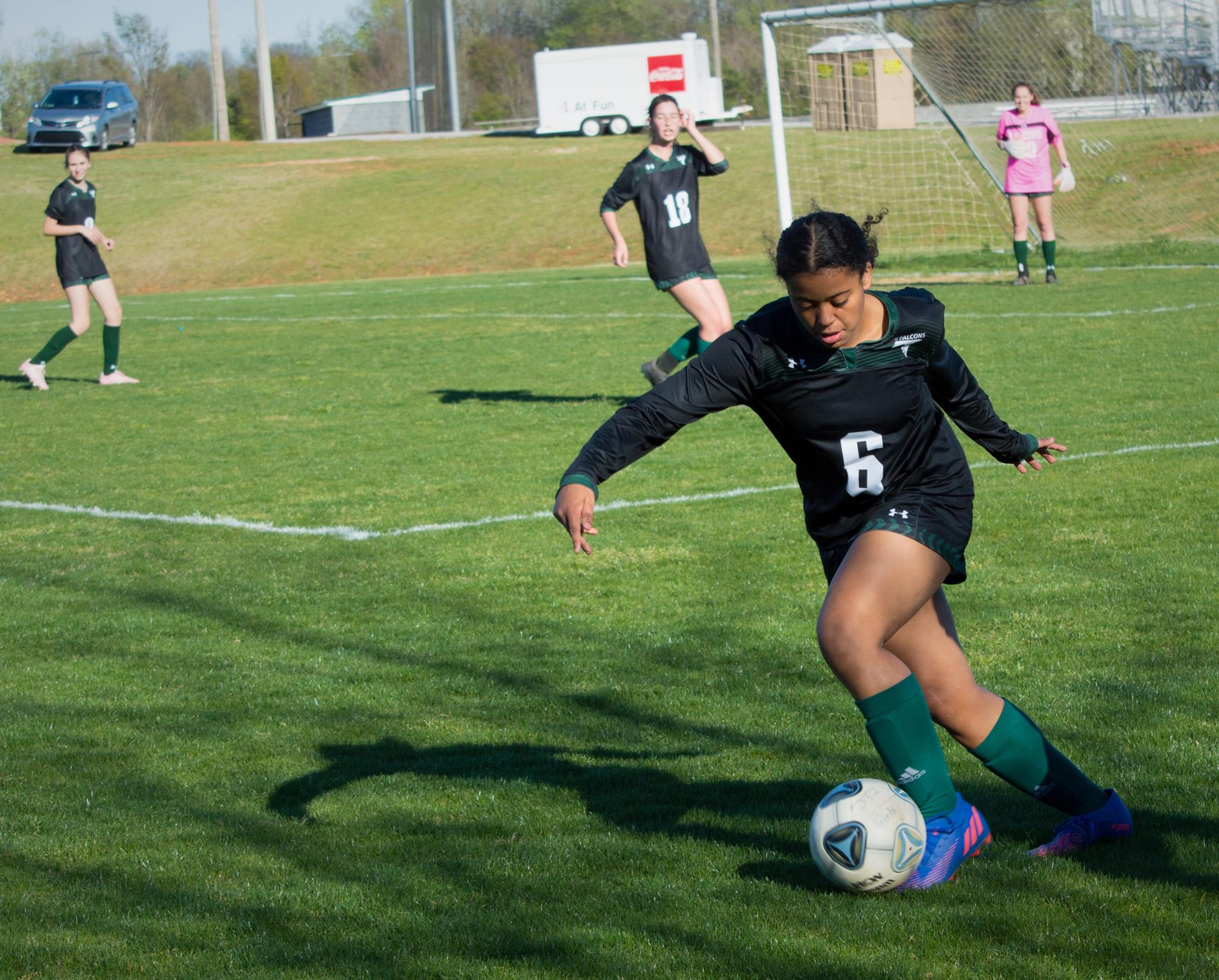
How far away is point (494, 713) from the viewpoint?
475cm

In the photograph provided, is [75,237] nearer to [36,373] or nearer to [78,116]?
[36,373]

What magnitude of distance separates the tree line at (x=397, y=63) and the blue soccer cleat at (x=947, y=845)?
61043 millimetres

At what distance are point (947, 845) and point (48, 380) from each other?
13.8m

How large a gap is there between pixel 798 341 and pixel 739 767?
1.36 meters

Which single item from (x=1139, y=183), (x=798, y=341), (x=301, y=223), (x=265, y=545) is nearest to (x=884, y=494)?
(x=798, y=341)

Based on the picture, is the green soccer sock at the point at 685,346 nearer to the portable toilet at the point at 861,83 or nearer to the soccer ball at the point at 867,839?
the soccer ball at the point at 867,839

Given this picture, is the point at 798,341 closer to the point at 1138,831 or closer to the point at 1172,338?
the point at 1138,831

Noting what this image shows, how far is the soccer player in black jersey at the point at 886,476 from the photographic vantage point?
3.27 metres

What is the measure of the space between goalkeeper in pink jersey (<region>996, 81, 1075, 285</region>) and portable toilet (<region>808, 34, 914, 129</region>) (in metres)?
3.05

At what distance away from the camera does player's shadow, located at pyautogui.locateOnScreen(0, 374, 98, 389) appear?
14.8 meters

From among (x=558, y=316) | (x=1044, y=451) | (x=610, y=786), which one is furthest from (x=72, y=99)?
(x=1044, y=451)

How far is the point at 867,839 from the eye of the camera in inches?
124

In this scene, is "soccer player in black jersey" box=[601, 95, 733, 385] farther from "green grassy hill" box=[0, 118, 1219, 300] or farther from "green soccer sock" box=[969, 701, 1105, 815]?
"green grassy hill" box=[0, 118, 1219, 300]

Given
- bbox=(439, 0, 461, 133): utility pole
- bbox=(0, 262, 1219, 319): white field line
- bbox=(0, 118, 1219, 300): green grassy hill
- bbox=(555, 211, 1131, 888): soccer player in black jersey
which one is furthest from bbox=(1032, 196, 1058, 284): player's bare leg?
bbox=(439, 0, 461, 133): utility pole
